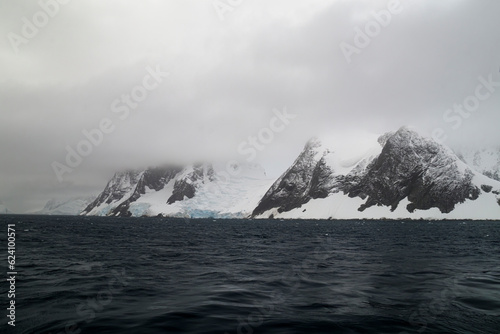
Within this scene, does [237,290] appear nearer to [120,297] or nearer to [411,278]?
[120,297]

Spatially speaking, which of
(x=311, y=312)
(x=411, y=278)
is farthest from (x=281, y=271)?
(x=311, y=312)

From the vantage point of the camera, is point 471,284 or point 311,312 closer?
point 311,312

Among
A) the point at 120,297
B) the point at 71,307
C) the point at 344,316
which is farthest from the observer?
the point at 120,297

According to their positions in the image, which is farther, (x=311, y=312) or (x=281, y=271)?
(x=281, y=271)

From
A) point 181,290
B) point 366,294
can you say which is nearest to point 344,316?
point 366,294

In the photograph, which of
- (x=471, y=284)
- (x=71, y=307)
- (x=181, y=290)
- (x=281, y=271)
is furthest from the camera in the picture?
(x=281, y=271)

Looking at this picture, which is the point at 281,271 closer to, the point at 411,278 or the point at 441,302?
the point at 411,278

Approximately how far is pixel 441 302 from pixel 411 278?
23.8ft

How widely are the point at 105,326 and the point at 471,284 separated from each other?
77.4 ft

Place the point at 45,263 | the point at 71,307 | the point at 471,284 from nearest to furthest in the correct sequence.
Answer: the point at 71,307
the point at 471,284
the point at 45,263

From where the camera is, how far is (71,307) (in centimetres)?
1677

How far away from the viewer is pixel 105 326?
1357 centimetres

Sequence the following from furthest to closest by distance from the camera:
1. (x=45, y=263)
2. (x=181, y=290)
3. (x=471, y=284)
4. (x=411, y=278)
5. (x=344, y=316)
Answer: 1. (x=45, y=263)
2. (x=411, y=278)
3. (x=471, y=284)
4. (x=181, y=290)
5. (x=344, y=316)

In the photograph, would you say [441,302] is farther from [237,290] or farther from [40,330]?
[40,330]
